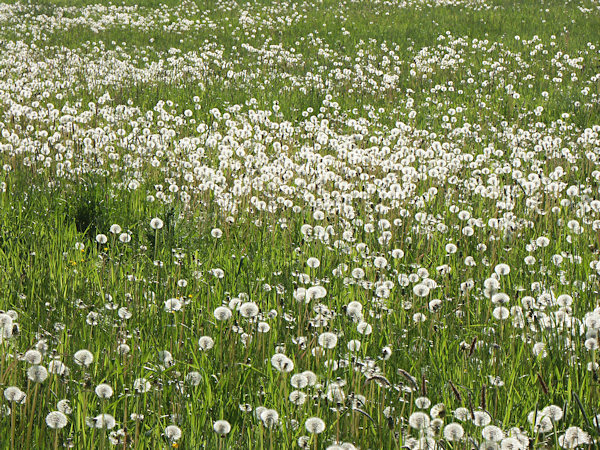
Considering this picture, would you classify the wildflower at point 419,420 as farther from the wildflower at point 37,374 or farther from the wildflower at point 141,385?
the wildflower at point 37,374

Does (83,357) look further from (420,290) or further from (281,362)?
(420,290)

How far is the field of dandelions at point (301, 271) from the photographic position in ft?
7.09

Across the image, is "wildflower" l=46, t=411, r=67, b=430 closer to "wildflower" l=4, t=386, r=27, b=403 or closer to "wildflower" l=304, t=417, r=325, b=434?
"wildflower" l=4, t=386, r=27, b=403

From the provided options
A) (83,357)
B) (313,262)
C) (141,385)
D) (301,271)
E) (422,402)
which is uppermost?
(422,402)

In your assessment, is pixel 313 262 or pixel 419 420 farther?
pixel 313 262

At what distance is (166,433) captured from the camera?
6.39 ft

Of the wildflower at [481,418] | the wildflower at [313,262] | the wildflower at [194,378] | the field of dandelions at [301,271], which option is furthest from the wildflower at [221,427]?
the wildflower at [313,262]

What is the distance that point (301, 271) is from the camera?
3.68 metres

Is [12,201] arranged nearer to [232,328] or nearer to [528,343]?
[232,328]

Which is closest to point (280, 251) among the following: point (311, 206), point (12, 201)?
point (311, 206)

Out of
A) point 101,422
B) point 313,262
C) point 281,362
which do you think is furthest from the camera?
point 313,262

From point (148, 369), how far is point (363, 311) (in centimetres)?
110

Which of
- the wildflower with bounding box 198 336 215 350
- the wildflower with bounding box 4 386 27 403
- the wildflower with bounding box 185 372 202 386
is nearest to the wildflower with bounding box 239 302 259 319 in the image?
the wildflower with bounding box 198 336 215 350

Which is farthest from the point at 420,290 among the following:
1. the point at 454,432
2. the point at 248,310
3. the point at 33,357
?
the point at 33,357
